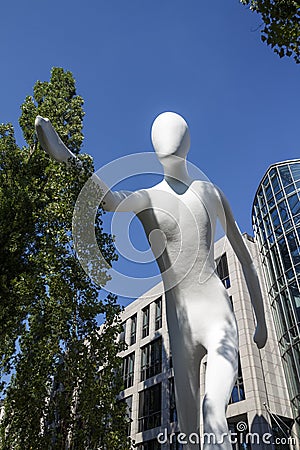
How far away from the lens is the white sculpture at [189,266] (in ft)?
8.86

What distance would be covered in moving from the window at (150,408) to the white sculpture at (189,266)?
20.5 meters

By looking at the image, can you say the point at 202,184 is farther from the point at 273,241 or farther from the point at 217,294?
the point at 273,241

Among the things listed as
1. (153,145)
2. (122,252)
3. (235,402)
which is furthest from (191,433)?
(235,402)

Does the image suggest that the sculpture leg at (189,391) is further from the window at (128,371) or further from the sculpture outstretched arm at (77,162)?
the window at (128,371)

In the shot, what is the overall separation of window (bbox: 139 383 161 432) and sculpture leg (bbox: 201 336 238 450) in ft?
68.6

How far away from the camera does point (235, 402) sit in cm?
1734

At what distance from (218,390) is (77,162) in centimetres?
184

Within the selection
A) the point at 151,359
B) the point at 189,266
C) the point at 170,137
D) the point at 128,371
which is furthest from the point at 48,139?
the point at 128,371

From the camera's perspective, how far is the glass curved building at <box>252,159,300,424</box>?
1745 cm

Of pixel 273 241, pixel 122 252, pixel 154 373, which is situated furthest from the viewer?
pixel 154 373

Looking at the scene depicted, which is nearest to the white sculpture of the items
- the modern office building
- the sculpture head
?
the sculpture head

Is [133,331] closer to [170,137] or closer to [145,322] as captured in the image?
[145,322]

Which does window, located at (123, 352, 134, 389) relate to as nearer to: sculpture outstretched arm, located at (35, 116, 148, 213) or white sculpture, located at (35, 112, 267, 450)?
white sculpture, located at (35, 112, 267, 450)

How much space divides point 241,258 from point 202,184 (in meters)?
0.77
